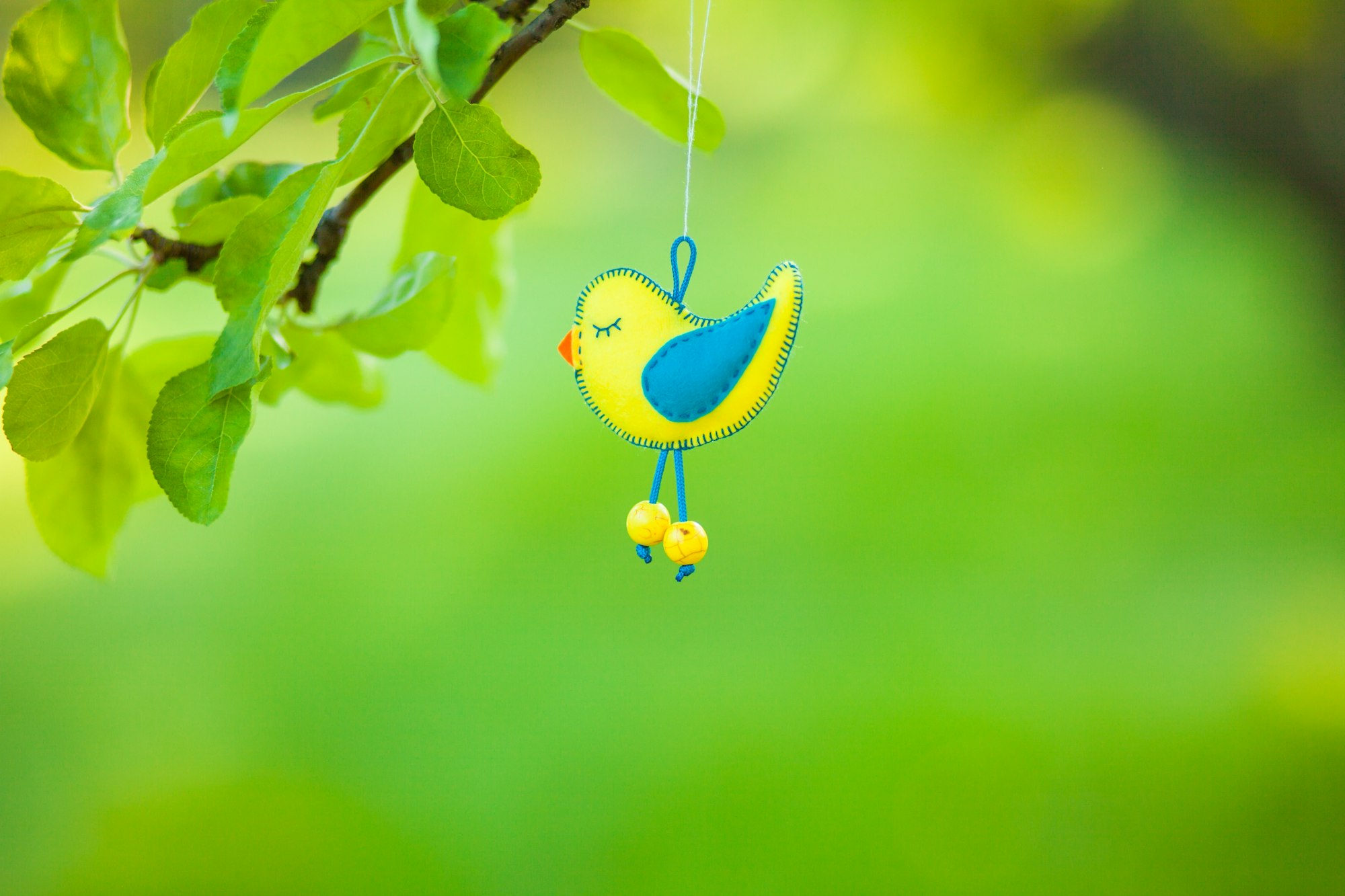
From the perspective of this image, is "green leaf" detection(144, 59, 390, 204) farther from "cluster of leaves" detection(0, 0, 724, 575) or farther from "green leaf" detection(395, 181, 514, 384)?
"green leaf" detection(395, 181, 514, 384)

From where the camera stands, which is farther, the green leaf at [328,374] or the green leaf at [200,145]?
the green leaf at [328,374]

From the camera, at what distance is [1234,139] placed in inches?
70.2

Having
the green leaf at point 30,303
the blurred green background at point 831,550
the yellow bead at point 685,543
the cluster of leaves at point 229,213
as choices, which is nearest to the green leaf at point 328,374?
the cluster of leaves at point 229,213

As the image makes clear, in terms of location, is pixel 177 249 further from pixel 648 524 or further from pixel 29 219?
pixel 648 524

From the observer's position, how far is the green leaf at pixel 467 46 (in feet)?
1.00

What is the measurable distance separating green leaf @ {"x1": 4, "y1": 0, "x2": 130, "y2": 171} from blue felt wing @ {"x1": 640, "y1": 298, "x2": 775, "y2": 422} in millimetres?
272

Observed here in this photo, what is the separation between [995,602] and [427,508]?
71 cm

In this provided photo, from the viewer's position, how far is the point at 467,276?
58 centimetres

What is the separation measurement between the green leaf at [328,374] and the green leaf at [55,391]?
9cm

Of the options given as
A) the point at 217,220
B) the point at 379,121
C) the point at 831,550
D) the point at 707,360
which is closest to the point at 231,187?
the point at 217,220

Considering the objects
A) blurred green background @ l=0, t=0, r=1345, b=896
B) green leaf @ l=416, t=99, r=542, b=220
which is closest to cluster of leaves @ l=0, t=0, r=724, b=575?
green leaf @ l=416, t=99, r=542, b=220

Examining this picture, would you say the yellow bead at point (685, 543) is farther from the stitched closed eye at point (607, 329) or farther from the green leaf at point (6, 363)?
the green leaf at point (6, 363)

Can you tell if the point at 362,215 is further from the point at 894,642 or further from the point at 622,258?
the point at 894,642

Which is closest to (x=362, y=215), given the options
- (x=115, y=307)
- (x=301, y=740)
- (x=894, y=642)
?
(x=115, y=307)
